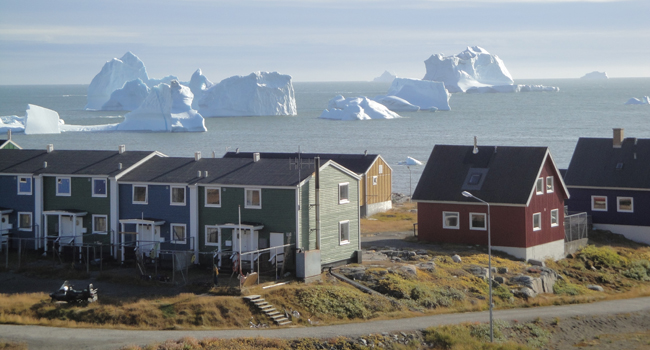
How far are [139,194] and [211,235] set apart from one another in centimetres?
456

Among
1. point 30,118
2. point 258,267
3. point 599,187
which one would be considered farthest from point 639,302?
point 30,118

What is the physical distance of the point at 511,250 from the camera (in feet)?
141

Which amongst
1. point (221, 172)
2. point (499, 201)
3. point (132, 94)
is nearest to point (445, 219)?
point (499, 201)

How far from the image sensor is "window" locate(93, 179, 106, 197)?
4056cm

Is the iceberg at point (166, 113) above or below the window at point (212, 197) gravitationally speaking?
above

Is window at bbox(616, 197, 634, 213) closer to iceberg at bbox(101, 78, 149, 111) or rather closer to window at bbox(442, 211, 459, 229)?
window at bbox(442, 211, 459, 229)

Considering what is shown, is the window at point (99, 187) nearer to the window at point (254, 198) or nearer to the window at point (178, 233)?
the window at point (178, 233)

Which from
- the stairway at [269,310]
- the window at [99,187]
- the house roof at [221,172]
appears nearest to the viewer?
the stairway at [269,310]

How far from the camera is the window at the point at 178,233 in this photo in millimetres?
38500

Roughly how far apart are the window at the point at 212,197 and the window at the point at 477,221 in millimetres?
14170

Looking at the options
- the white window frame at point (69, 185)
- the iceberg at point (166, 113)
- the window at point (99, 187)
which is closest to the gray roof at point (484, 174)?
the window at point (99, 187)

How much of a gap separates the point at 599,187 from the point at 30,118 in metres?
107

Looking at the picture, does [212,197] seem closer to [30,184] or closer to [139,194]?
[139,194]

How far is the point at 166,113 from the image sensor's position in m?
139
